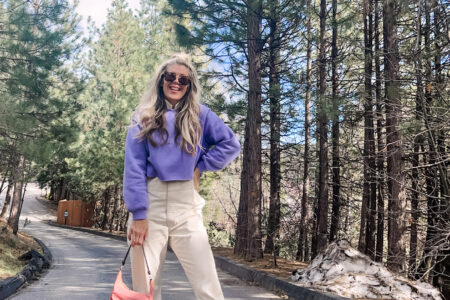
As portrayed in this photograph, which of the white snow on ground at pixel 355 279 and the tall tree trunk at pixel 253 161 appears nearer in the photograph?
the white snow on ground at pixel 355 279

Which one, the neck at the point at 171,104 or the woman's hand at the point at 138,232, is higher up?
the neck at the point at 171,104

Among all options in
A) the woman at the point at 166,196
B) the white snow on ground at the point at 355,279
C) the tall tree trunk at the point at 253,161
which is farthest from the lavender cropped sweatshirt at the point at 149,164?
the tall tree trunk at the point at 253,161

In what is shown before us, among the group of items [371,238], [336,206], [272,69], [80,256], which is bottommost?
[80,256]

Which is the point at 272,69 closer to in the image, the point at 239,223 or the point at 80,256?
the point at 239,223

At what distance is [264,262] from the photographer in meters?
9.01

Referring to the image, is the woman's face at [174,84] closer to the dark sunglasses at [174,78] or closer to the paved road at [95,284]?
the dark sunglasses at [174,78]

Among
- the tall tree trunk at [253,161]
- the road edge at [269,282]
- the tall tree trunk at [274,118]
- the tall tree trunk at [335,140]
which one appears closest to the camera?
the road edge at [269,282]

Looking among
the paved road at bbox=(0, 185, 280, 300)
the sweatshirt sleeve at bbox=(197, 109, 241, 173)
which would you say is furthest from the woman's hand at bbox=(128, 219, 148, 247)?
the paved road at bbox=(0, 185, 280, 300)

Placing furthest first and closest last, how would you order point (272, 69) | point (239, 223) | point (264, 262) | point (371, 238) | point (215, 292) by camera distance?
point (272, 69) → point (371, 238) → point (239, 223) → point (264, 262) → point (215, 292)

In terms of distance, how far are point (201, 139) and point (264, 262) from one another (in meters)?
7.21

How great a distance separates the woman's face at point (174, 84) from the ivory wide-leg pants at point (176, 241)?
1.55ft

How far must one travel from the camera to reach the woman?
205cm

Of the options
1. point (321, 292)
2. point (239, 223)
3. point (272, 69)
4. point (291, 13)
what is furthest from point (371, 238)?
point (321, 292)

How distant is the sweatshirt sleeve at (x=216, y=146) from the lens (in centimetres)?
229
